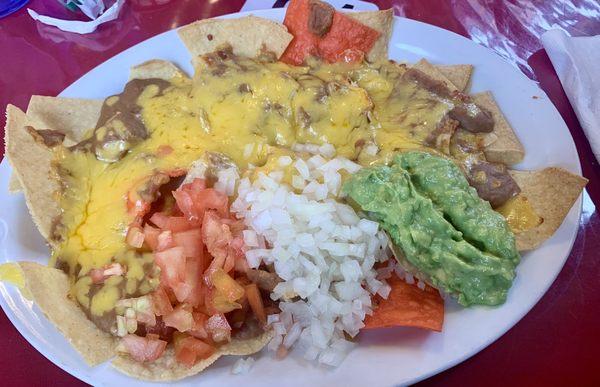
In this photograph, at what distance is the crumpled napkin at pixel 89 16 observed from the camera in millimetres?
3293

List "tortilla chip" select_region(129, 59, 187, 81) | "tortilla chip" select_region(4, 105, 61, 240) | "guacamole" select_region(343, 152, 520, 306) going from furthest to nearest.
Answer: "tortilla chip" select_region(129, 59, 187, 81)
"tortilla chip" select_region(4, 105, 61, 240)
"guacamole" select_region(343, 152, 520, 306)

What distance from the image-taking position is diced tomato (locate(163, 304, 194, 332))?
1776mm

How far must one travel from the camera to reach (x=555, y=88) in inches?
106

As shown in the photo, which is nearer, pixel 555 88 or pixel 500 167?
pixel 500 167

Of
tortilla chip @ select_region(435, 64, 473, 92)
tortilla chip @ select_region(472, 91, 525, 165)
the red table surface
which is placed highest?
tortilla chip @ select_region(435, 64, 473, 92)

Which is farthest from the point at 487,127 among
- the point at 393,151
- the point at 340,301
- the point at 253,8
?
the point at 253,8

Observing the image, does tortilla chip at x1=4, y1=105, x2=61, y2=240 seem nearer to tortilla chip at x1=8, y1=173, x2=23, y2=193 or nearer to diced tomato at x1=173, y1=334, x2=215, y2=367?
tortilla chip at x1=8, y1=173, x2=23, y2=193

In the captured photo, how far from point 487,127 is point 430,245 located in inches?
26.8

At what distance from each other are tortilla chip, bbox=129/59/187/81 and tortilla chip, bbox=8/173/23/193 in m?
0.66

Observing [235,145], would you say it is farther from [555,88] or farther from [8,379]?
[555,88]

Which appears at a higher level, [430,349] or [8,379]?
[430,349]

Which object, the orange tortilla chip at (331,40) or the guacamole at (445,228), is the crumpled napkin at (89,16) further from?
the guacamole at (445,228)

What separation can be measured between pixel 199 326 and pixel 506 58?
2110 mm

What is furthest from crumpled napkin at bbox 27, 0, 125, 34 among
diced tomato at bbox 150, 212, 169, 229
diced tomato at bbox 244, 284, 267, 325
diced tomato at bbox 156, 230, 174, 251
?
diced tomato at bbox 244, 284, 267, 325
